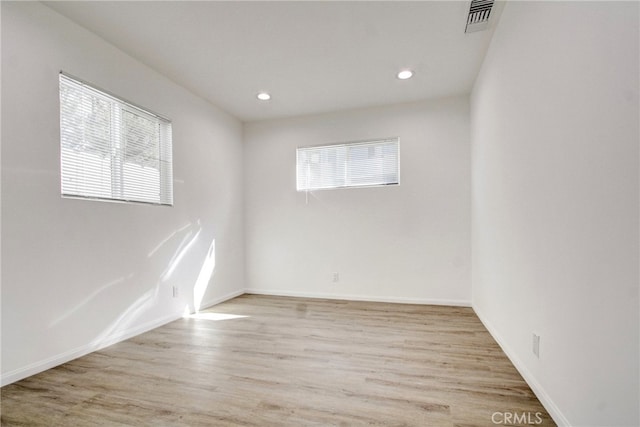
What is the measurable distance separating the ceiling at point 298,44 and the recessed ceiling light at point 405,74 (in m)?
0.06

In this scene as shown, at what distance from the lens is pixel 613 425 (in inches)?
43.7

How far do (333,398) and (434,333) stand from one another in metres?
1.47

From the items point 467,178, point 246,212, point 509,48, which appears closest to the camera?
point 509,48

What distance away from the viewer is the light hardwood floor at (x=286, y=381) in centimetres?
162

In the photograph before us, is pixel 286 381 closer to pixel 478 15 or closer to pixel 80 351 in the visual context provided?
pixel 80 351

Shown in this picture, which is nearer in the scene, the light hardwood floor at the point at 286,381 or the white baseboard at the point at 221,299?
the light hardwood floor at the point at 286,381

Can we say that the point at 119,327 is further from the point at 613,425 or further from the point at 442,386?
the point at 613,425

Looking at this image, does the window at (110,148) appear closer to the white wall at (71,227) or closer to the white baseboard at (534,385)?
the white wall at (71,227)

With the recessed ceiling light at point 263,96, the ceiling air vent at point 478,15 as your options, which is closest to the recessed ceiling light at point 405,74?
the ceiling air vent at point 478,15

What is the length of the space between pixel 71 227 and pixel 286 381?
204 cm

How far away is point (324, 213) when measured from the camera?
434cm

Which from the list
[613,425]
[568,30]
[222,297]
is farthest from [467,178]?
[222,297]
